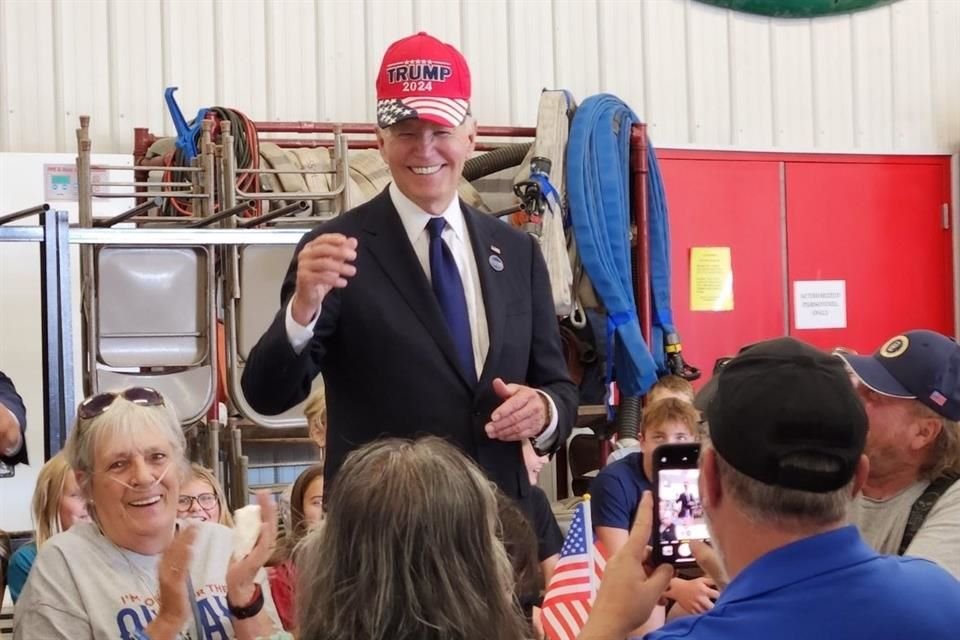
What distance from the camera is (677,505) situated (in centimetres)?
184

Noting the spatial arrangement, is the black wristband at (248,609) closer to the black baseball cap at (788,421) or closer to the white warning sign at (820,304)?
the black baseball cap at (788,421)

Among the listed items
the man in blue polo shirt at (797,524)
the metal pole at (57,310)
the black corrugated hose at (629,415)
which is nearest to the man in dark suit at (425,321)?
the man in blue polo shirt at (797,524)

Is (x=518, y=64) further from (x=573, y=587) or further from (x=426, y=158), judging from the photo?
(x=573, y=587)

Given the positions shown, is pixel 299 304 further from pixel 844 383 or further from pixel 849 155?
pixel 849 155

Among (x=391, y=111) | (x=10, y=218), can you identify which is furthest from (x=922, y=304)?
(x=391, y=111)

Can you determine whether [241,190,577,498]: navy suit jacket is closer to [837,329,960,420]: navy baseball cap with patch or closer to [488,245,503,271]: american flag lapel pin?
[488,245,503,271]: american flag lapel pin

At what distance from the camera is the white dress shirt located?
8.01ft

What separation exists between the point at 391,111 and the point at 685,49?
519cm

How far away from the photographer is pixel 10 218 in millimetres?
4914

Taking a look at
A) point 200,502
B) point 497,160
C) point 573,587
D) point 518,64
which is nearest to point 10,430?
point 200,502

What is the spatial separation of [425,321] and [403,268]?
0.36 ft

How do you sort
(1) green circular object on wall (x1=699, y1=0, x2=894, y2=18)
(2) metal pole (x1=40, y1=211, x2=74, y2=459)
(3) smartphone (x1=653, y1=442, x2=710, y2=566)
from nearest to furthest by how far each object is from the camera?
(3) smartphone (x1=653, y1=442, x2=710, y2=566) → (2) metal pole (x1=40, y1=211, x2=74, y2=459) → (1) green circular object on wall (x1=699, y1=0, x2=894, y2=18)

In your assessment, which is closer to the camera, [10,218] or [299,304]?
[299,304]

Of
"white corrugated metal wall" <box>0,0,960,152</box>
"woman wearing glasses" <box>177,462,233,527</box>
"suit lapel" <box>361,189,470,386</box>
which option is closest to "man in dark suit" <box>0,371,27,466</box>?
"woman wearing glasses" <box>177,462,233,527</box>
